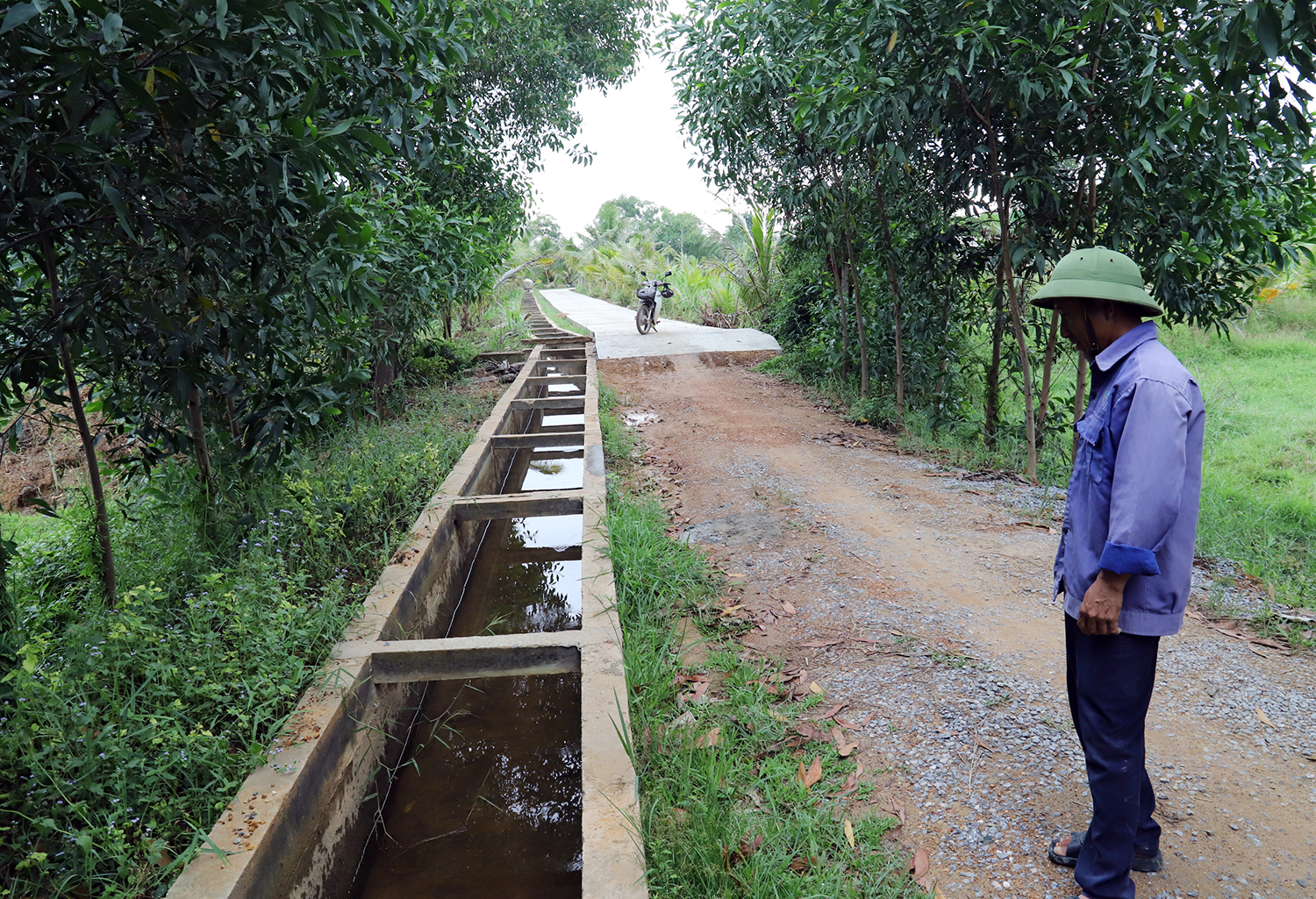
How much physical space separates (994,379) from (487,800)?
243 inches

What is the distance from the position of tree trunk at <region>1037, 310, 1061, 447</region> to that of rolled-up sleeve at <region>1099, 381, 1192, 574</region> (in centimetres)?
418

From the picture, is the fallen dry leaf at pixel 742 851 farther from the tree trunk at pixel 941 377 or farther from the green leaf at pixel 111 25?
the tree trunk at pixel 941 377

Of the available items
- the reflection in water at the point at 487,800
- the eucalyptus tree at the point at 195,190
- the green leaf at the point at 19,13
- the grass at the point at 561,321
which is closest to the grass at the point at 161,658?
the eucalyptus tree at the point at 195,190

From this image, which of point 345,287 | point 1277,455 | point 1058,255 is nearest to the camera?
point 345,287

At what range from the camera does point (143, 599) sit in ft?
10.5

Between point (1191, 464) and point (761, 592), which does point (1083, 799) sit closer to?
point (1191, 464)

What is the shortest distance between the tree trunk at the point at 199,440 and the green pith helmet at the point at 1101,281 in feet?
13.0

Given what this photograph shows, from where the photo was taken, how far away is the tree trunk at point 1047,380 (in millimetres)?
6094

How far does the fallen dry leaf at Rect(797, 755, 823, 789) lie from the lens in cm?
283

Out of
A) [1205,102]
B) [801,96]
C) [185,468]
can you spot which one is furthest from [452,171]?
[1205,102]

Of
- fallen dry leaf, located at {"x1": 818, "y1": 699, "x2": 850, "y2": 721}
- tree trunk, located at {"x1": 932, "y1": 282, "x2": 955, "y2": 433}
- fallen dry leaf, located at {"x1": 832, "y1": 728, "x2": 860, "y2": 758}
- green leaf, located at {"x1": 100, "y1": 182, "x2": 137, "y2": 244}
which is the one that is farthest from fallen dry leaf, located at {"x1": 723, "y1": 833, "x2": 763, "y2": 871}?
tree trunk, located at {"x1": 932, "y1": 282, "x2": 955, "y2": 433}

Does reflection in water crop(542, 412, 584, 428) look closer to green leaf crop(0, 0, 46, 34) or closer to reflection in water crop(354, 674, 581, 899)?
reflection in water crop(354, 674, 581, 899)

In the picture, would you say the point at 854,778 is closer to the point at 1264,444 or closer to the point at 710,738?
the point at 710,738

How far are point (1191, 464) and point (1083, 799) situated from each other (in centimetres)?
130
